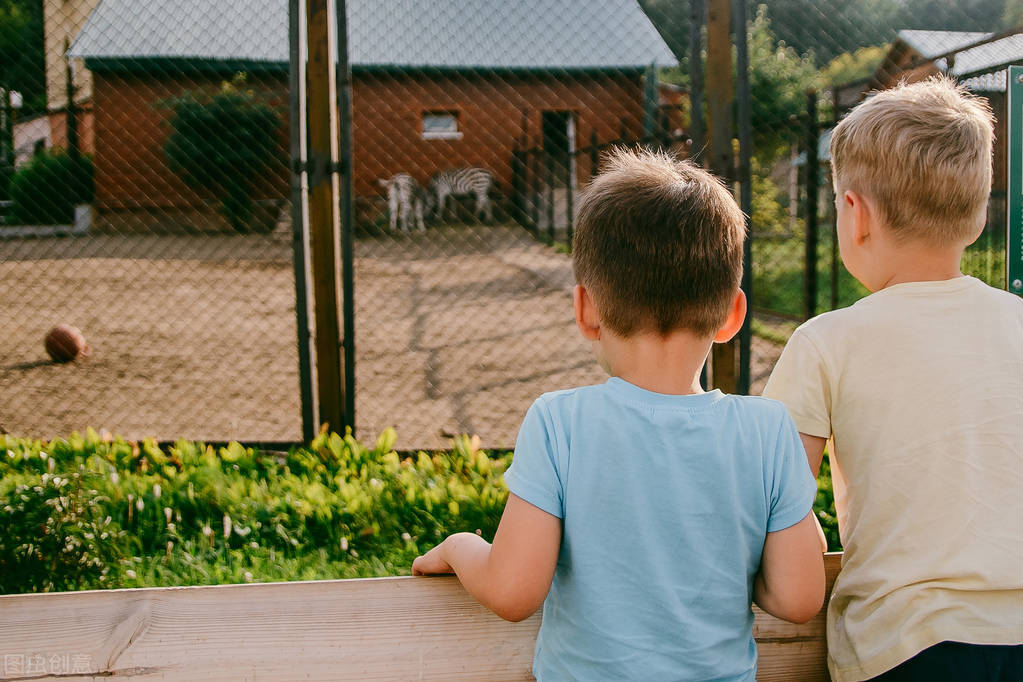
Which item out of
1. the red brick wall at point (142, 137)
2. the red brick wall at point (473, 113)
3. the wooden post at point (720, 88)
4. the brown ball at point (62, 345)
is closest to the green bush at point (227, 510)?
the wooden post at point (720, 88)

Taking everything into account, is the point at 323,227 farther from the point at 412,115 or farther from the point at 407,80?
the point at 412,115

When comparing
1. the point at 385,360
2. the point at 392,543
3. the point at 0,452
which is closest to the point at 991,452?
the point at 392,543

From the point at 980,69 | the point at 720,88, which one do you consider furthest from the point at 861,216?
the point at 980,69

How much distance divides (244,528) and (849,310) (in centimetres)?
213

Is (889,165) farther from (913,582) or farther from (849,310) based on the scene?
(913,582)

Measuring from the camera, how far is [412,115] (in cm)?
1675

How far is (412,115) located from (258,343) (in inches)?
426

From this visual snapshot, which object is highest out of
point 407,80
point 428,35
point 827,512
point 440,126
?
point 428,35

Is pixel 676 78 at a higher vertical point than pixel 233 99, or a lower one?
higher

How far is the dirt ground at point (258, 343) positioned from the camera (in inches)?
188

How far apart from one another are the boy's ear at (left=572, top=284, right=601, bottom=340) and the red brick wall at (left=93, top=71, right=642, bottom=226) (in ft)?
44.6

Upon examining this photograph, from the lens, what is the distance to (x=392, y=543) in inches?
109

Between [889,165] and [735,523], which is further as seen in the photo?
[889,165]

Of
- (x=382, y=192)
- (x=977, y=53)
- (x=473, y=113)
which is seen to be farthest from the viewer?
(x=382, y=192)
